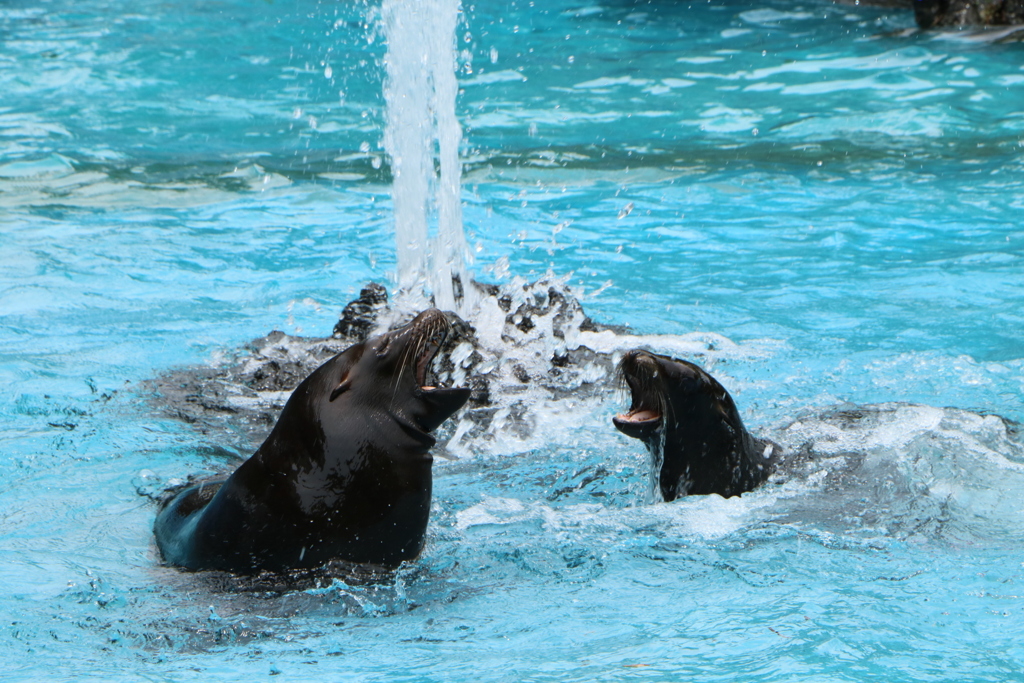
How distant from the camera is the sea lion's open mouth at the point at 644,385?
A: 14.8 feet

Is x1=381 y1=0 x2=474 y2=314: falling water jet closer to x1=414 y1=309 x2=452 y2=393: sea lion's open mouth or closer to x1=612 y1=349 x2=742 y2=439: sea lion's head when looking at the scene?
x1=612 y1=349 x2=742 y2=439: sea lion's head

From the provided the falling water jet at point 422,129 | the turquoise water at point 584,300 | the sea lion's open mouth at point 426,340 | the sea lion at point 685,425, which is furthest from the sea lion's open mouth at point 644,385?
the falling water jet at point 422,129

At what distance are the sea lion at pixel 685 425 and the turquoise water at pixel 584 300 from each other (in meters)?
0.10

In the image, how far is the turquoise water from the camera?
3.69m

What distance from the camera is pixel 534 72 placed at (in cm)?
1316

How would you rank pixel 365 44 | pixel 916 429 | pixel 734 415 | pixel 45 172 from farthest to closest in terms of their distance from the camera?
pixel 365 44 → pixel 45 172 → pixel 916 429 → pixel 734 415

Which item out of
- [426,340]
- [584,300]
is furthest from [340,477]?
[584,300]

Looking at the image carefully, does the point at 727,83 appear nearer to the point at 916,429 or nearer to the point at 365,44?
the point at 365,44

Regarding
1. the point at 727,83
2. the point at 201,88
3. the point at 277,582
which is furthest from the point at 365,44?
the point at 277,582

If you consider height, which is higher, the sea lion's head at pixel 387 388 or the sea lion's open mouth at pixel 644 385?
the sea lion's head at pixel 387 388

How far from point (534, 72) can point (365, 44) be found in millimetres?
2807

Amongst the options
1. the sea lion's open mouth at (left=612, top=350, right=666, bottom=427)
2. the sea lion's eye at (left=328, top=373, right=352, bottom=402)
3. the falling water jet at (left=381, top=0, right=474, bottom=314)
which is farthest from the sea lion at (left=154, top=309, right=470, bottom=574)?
the falling water jet at (left=381, top=0, right=474, bottom=314)

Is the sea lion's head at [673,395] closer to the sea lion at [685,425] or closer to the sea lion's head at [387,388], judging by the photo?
the sea lion at [685,425]

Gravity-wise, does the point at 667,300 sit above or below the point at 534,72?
below
